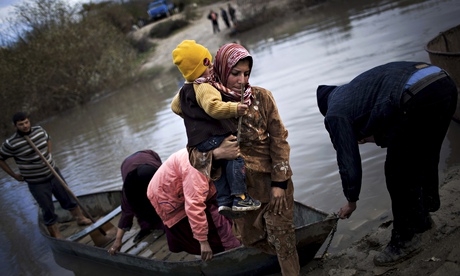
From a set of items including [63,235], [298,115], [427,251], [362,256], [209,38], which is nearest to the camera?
[427,251]

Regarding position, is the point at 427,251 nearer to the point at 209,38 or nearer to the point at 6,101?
the point at 6,101

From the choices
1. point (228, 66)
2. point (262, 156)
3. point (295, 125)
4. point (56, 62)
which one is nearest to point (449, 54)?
point (295, 125)

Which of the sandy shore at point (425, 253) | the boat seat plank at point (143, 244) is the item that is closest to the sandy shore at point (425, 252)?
the sandy shore at point (425, 253)

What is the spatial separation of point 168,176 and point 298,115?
203 inches

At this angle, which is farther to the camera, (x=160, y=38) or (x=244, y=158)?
(x=160, y=38)

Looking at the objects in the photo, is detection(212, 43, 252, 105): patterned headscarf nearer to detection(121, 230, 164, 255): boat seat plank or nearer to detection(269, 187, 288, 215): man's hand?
detection(269, 187, 288, 215): man's hand

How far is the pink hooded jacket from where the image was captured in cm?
336

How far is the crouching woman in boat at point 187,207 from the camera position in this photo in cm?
337

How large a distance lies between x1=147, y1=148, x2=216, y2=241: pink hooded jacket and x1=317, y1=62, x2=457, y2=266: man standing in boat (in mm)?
1128

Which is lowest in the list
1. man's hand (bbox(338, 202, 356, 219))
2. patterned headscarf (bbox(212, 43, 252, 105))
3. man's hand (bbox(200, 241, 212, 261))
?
man's hand (bbox(200, 241, 212, 261))

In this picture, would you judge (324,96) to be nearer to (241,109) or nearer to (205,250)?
(241,109)

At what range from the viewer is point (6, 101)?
20391 mm

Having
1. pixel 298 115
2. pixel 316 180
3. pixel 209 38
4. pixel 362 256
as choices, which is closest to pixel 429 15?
pixel 298 115

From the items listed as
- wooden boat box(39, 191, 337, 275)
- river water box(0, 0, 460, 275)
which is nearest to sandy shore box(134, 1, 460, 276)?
wooden boat box(39, 191, 337, 275)
